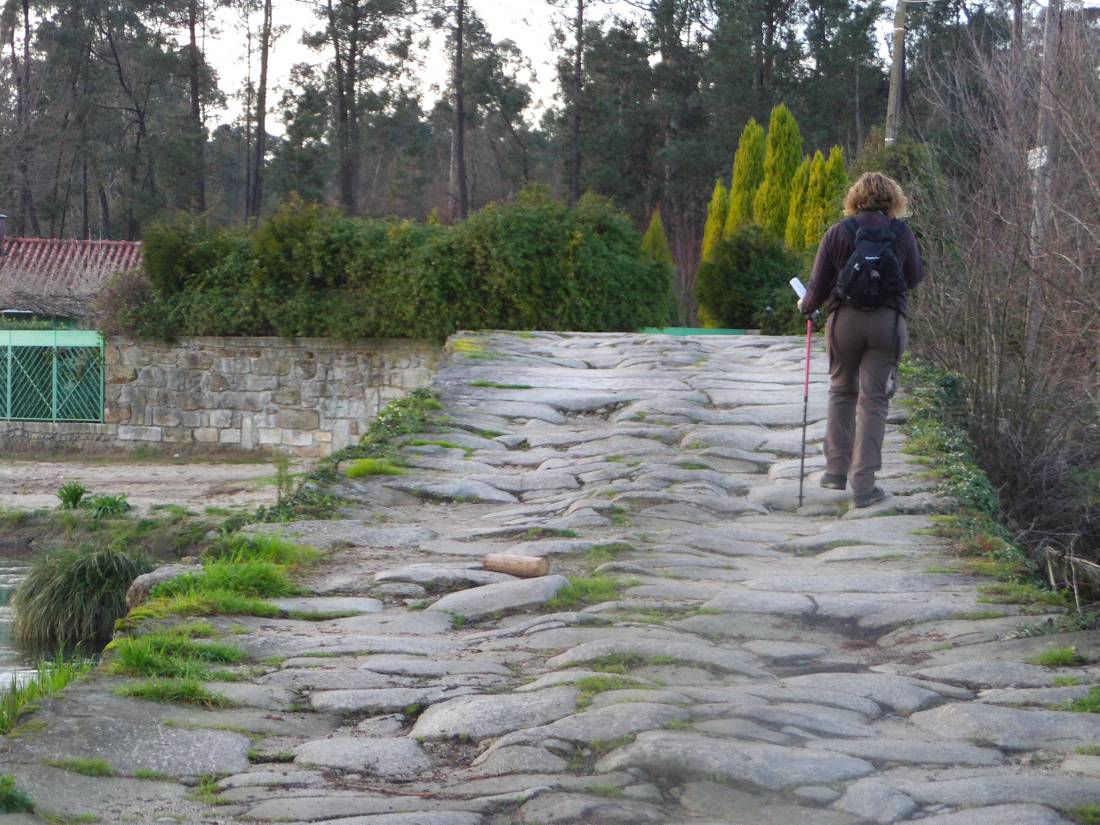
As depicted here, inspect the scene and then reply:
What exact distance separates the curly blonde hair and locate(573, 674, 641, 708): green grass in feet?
11.7

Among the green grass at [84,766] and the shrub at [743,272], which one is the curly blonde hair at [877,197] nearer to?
the green grass at [84,766]

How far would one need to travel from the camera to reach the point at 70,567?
8.79 meters

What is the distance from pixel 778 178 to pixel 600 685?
85.7 ft

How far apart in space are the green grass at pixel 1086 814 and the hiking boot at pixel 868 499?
361 centimetres

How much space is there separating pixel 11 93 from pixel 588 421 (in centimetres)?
3602

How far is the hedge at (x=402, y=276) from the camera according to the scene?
52.3ft

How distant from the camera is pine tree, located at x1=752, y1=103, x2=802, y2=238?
93.8ft

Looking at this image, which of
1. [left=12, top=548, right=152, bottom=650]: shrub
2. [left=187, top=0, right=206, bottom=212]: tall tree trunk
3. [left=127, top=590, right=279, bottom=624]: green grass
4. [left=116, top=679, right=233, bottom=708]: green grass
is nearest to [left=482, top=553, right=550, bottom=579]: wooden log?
[left=127, top=590, right=279, bottom=624]: green grass

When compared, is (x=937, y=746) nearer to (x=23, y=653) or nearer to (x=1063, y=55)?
(x=23, y=653)

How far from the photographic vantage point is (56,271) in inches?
1287

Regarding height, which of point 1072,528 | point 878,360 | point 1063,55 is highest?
point 1063,55

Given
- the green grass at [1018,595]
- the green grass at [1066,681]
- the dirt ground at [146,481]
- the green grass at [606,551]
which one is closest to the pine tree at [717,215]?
the dirt ground at [146,481]

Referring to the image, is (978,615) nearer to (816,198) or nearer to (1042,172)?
(1042,172)

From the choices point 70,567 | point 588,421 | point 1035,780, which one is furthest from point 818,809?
point 70,567
